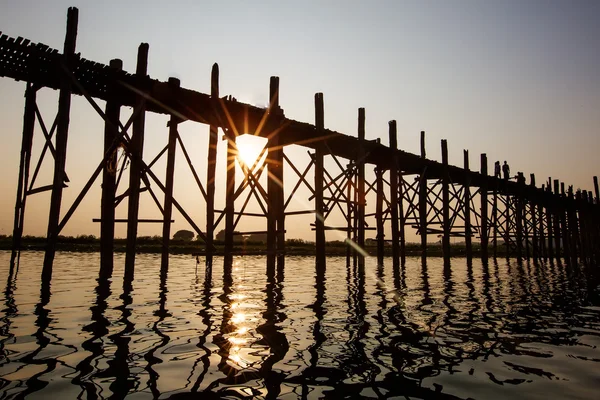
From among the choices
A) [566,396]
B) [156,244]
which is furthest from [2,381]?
[156,244]

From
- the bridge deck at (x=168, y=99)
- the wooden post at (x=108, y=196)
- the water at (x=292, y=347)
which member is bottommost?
the water at (x=292, y=347)

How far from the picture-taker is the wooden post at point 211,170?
9805 mm

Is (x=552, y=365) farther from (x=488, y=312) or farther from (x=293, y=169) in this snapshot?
(x=293, y=169)

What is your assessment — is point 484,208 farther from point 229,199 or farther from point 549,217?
point 229,199

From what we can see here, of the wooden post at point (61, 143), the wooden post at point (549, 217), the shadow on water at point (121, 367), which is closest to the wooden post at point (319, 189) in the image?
the wooden post at point (61, 143)

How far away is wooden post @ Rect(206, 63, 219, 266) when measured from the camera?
9.80m

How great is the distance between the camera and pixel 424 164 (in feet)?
52.0

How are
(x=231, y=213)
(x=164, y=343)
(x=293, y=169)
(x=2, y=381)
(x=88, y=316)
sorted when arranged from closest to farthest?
(x=2, y=381)
(x=164, y=343)
(x=88, y=316)
(x=231, y=213)
(x=293, y=169)

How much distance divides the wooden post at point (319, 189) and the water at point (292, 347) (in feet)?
17.4

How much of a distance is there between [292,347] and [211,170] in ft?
24.0

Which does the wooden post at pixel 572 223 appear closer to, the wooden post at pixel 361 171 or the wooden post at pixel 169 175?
the wooden post at pixel 361 171

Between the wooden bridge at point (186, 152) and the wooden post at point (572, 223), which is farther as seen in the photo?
the wooden post at point (572, 223)

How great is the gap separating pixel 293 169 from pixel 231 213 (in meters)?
2.15

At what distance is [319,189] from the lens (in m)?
11.6
